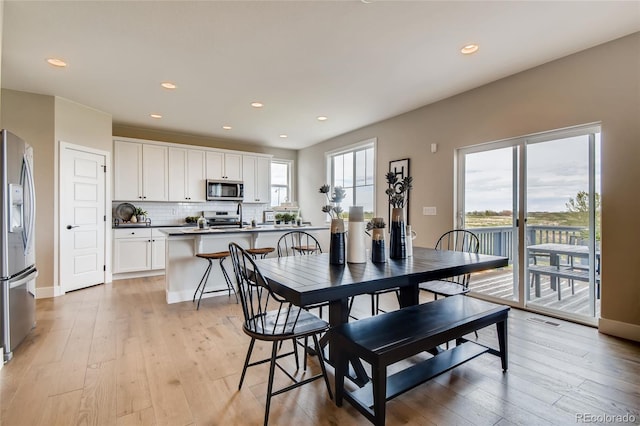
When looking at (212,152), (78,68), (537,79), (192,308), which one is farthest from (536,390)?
(212,152)

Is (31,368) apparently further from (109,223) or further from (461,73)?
(461,73)

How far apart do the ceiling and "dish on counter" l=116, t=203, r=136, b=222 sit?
1.85 meters

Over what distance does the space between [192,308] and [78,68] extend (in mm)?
2857

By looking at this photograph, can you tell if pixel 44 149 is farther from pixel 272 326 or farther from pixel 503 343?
pixel 503 343

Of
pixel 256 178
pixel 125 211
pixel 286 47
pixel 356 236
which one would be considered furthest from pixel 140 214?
pixel 356 236

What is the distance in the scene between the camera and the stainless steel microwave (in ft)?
20.4

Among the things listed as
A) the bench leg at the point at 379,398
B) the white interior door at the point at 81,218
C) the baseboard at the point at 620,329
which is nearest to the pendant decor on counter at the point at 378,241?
the bench leg at the point at 379,398

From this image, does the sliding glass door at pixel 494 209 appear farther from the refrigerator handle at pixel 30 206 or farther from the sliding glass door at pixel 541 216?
the refrigerator handle at pixel 30 206

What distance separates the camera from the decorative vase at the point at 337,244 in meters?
2.18

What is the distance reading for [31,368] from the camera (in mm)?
2230

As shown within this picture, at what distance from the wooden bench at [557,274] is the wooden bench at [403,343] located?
1602mm

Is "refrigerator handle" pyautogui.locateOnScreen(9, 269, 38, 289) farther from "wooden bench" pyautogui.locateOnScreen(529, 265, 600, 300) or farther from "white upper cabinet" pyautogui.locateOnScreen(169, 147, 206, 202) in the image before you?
"wooden bench" pyautogui.locateOnScreen(529, 265, 600, 300)

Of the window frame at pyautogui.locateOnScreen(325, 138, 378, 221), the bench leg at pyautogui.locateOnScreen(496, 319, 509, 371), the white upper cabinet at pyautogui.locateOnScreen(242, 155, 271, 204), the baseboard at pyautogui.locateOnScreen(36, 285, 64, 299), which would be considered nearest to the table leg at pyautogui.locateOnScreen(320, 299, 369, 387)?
the bench leg at pyautogui.locateOnScreen(496, 319, 509, 371)

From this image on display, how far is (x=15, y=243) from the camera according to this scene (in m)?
2.48
